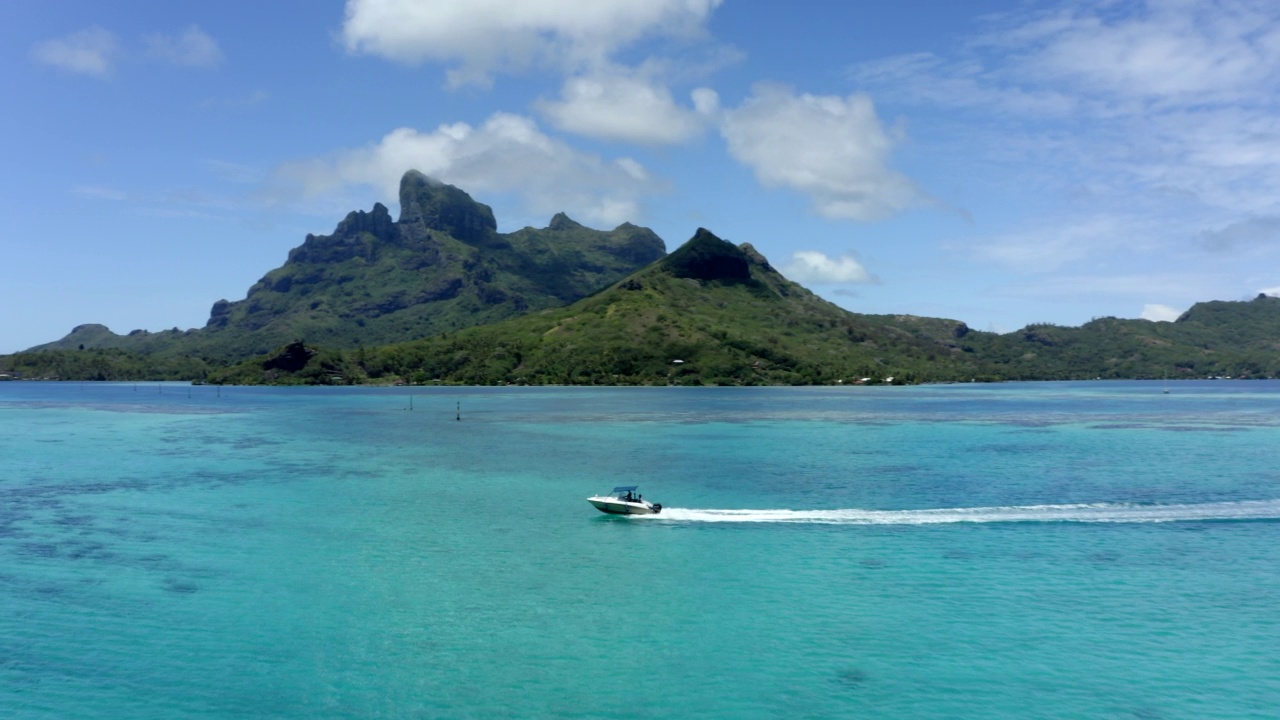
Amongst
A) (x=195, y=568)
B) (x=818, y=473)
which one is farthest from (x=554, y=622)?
(x=818, y=473)

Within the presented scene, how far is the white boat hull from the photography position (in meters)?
70.8

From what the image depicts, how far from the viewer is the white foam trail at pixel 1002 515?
68.9 m

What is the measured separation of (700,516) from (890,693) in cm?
3752

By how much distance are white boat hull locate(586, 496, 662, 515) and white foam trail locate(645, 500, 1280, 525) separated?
55 centimetres

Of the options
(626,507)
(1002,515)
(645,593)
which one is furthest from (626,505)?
(1002,515)

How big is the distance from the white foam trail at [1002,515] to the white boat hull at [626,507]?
1.79 ft

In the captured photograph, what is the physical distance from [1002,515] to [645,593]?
126 feet

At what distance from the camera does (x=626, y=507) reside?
7081 cm

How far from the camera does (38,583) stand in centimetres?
4925

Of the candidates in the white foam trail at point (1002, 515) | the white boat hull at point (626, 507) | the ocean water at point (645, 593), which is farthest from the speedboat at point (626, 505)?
the ocean water at point (645, 593)

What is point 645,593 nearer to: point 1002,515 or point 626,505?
point 626,505

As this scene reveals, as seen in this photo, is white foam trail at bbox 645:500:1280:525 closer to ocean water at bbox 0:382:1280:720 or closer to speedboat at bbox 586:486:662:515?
ocean water at bbox 0:382:1280:720

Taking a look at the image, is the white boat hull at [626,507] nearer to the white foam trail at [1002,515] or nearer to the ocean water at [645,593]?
the white foam trail at [1002,515]

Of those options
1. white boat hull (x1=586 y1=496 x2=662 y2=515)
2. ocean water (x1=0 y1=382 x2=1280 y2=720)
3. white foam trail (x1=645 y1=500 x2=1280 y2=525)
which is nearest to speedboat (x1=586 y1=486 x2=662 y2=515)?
white boat hull (x1=586 y1=496 x2=662 y2=515)
